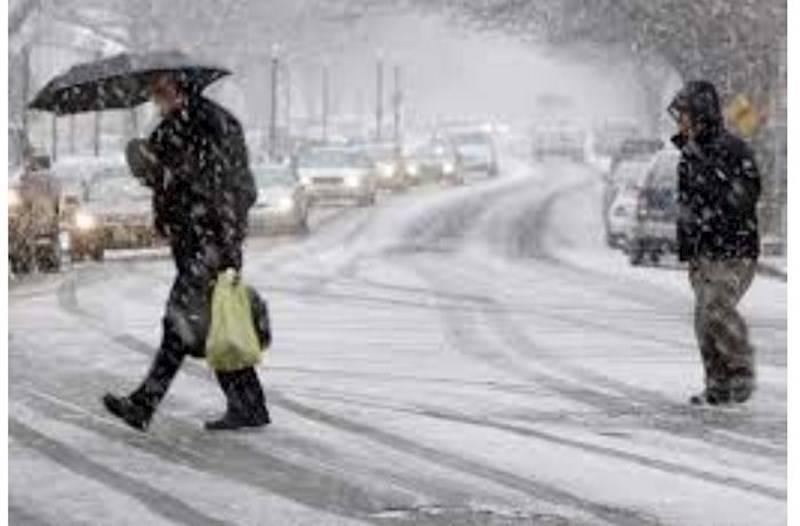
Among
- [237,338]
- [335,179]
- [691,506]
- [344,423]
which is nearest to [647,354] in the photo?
[344,423]

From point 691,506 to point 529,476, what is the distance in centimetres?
94

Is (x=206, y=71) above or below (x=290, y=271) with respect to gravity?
above

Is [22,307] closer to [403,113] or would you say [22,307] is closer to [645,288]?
[645,288]

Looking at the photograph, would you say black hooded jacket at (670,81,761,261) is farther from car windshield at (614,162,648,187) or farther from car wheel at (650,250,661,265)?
car windshield at (614,162,648,187)

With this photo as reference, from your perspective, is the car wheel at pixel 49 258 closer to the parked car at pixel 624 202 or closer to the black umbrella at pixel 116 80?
the parked car at pixel 624 202

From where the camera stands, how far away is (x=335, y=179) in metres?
49.1

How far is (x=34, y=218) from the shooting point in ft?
82.3

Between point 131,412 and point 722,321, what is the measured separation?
351 cm

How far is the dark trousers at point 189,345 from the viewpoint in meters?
9.94

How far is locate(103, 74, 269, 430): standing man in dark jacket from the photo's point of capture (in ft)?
32.4

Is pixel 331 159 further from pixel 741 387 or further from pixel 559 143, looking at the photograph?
pixel 559 143

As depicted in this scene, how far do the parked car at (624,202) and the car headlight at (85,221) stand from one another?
761 centimetres

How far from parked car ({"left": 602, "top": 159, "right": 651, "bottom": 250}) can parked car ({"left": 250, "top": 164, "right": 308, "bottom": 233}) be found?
567 cm

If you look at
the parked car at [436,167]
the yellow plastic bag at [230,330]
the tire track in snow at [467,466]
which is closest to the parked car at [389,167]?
the parked car at [436,167]
